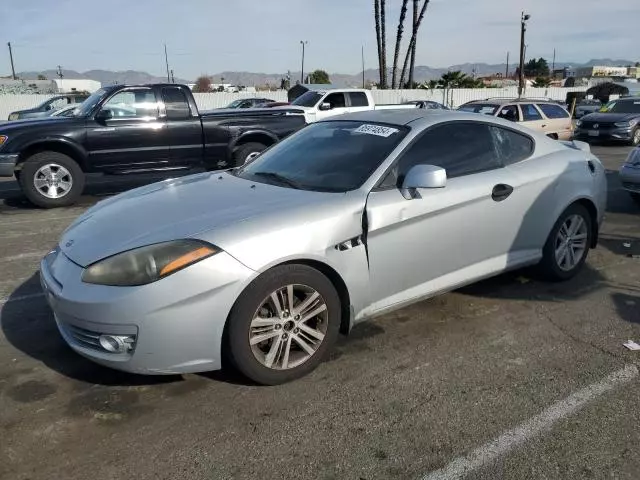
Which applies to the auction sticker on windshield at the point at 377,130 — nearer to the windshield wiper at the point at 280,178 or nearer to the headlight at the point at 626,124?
the windshield wiper at the point at 280,178

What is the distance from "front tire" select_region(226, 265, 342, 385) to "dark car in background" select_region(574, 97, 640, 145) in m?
16.3

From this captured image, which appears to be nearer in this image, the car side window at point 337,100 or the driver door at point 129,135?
the driver door at point 129,135

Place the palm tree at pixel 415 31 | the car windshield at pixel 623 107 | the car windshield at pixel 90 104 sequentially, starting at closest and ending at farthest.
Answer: the car windshield at pixel 90 104, the car windshield at pixel 623 107, the palm tree at pixel 415 31

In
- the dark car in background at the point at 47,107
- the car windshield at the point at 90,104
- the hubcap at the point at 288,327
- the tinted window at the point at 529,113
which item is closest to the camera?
the hubcap at the point at 288,327

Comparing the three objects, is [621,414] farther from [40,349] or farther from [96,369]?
[40,349]

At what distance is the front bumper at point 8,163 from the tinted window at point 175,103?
2361 millimetres

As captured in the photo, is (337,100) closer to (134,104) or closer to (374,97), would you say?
(134,104)

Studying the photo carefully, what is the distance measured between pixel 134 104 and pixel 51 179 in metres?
1.75

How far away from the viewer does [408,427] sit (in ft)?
9.43

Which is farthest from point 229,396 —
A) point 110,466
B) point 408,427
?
point 408,427

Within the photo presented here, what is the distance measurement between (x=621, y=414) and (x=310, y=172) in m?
2.35

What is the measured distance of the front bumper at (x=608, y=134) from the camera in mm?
16688

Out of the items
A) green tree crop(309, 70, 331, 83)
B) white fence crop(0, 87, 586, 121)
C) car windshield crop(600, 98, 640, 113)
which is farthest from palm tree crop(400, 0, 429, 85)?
green tree crop(309, 70, 331, 83)

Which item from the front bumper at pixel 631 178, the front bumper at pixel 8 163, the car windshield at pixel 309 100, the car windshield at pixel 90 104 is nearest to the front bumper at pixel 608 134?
the car windshield at pixel 309 100
